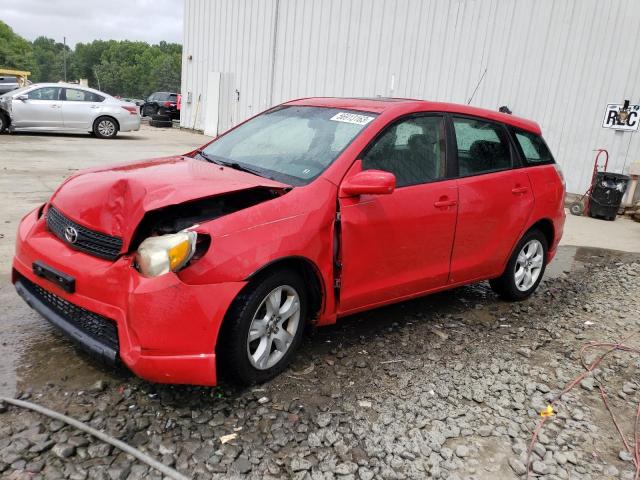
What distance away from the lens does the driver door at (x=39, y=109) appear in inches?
573

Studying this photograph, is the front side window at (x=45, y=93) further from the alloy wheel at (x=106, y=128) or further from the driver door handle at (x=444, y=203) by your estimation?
the driver door handle at (x=444, y=203)

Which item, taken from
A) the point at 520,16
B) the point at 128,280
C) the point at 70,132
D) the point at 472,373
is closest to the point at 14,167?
the point at 70,132

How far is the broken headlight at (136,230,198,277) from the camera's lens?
2498 millimetres

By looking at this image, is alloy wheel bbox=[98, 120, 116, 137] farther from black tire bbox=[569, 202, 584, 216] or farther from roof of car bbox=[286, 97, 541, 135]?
roof of car bbox=[286, 97, 541, 135]

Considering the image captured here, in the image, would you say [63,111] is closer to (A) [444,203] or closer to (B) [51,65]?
(A) [444,203]

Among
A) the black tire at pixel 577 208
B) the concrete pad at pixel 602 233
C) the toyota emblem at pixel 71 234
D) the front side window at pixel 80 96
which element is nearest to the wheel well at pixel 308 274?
the toyota emblem at pixel 71 234

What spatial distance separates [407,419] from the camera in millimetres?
2922

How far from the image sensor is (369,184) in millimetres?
3113

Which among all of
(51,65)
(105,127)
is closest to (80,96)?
(105,127)

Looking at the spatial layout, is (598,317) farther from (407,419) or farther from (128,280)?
(128,280)

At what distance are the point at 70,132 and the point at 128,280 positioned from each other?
52.5ft

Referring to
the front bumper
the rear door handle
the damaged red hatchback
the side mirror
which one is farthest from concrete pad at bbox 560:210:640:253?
the front bumper

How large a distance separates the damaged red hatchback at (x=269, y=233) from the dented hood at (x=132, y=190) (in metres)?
0.01

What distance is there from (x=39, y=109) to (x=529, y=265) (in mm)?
A: 14257
